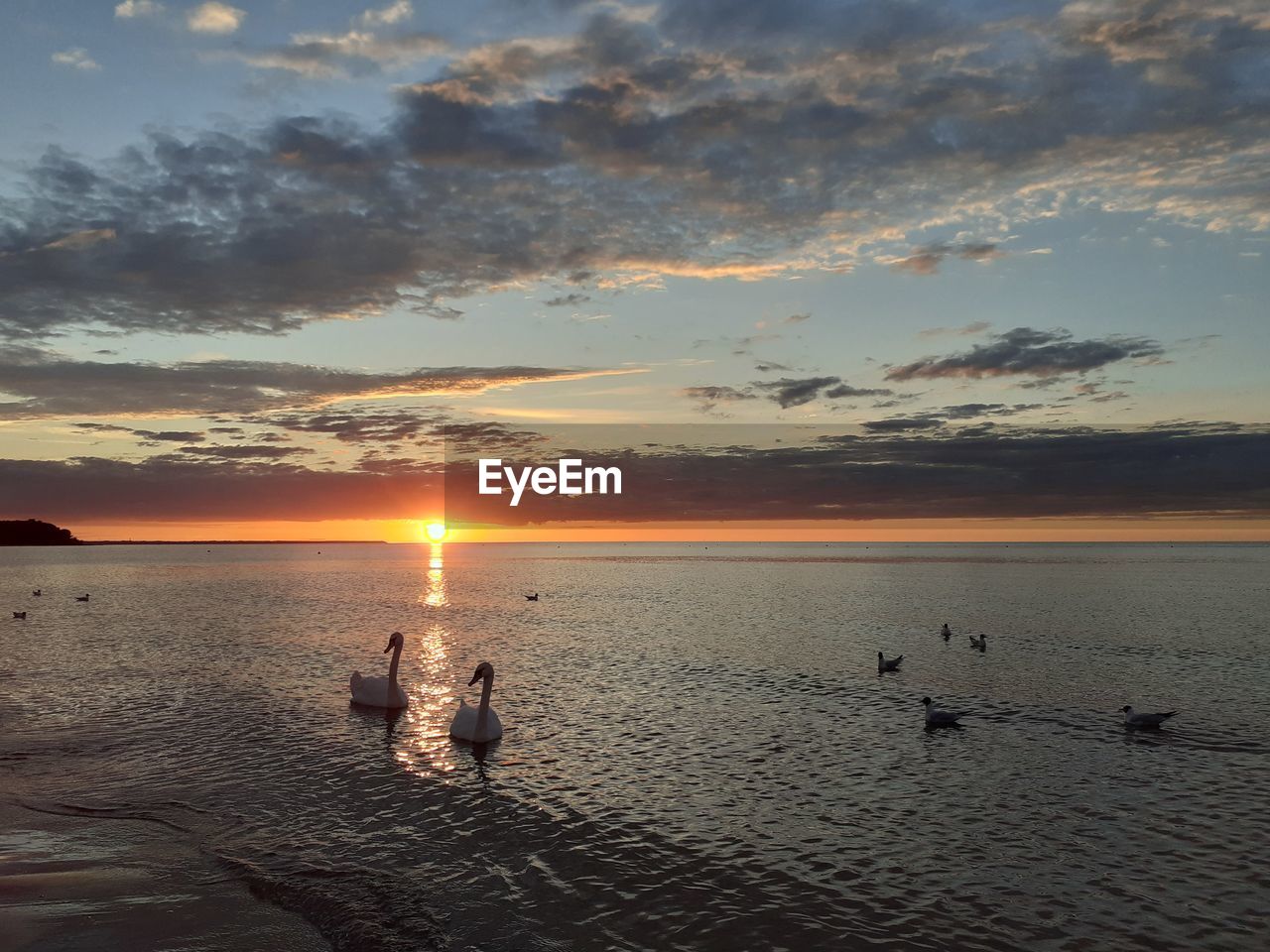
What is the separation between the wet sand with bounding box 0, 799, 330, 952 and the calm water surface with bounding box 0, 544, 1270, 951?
53 cm

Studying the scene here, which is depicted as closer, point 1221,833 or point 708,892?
point 708,892

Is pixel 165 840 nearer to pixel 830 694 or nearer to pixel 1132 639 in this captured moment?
pixel 830 694

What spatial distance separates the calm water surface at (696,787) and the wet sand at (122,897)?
527 mm

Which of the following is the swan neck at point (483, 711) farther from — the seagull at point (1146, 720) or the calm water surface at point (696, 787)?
the seagull at point (1146, 720)

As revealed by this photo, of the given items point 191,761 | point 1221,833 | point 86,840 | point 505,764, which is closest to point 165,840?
point 86,840

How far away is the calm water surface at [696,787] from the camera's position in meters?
12.3

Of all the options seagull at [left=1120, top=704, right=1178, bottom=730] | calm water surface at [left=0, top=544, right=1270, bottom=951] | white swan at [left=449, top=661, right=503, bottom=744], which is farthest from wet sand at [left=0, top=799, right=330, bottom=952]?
seagull at [left=1120, top=704, right=1178, bottom=730]

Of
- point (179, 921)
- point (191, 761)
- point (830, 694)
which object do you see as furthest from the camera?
point (830, 694)

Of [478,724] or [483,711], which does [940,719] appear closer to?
[483,711]

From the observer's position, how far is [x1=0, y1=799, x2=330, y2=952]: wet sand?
35.4 ft

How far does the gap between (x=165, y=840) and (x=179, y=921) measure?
387 centimetres

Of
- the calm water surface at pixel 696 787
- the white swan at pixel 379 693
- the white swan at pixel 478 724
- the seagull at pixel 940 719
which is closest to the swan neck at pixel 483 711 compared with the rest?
the white swan at pixel 478 724

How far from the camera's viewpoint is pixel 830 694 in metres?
29.8

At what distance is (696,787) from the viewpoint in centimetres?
1847
